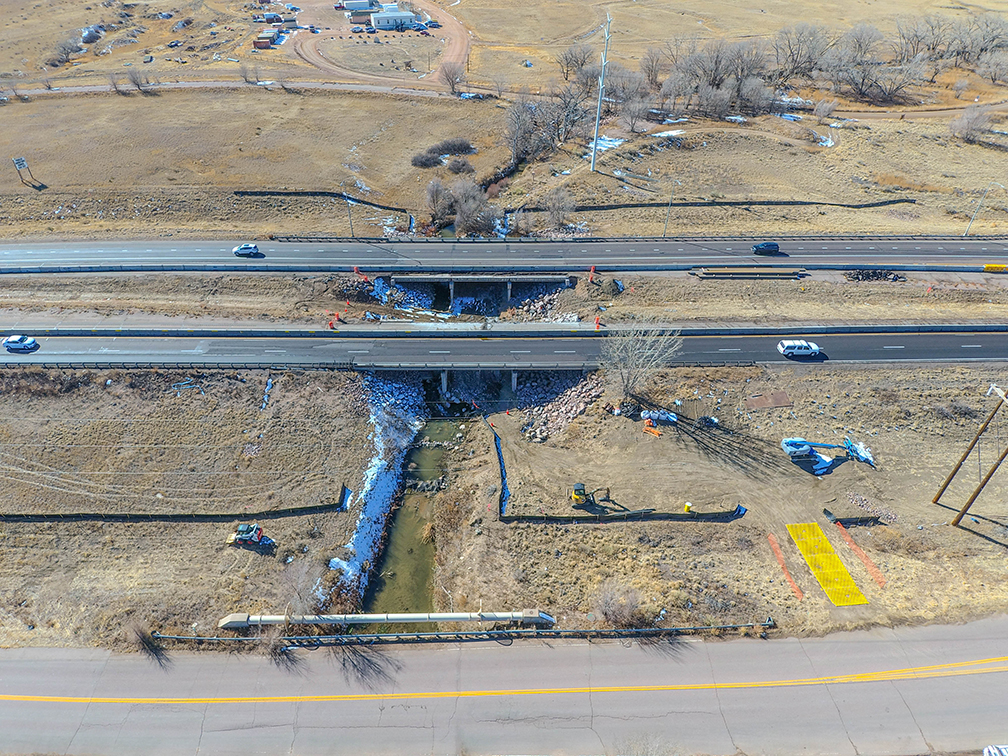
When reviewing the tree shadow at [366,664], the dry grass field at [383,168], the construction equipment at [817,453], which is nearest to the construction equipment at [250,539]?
the tree shadow at [366,664]

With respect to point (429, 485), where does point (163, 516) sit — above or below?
above

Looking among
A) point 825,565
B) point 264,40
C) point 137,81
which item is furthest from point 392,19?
point 825,565

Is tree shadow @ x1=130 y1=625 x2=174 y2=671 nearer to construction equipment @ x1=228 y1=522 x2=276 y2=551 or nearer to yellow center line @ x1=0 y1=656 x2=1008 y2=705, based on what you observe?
yellow center line @ x1=0 y1=656 x2=1008 y2=705

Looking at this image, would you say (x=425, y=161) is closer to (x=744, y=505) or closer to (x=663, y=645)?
(x=744, y=505)

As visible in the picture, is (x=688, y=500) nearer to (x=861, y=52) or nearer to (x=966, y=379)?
(x=966, y=379)

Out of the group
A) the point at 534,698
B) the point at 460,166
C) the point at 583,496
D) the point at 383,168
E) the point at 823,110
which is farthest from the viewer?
the point at 823,110


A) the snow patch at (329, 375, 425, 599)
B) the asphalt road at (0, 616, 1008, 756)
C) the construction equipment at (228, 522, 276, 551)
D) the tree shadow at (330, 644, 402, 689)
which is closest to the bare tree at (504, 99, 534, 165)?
the snow patch at (329, 375, 425, 599)

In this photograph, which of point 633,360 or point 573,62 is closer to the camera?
point 633,360

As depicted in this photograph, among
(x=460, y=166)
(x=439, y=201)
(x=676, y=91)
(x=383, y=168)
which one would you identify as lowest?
(x=383, y=168)

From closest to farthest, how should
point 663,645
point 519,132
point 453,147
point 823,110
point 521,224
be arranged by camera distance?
1. point 663,645
2. point 521,224
3. point 519,132
4. point 453,147
5. point 823,110
